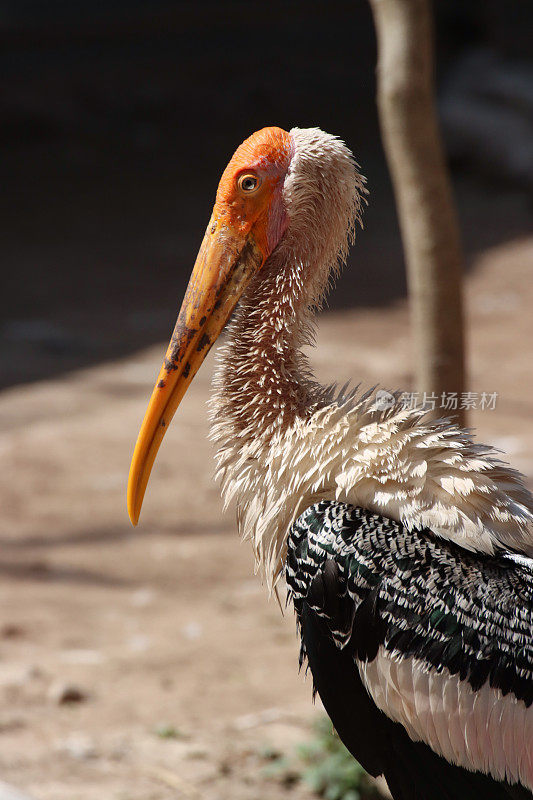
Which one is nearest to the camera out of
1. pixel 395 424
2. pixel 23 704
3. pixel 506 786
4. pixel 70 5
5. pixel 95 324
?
pixel 506 786

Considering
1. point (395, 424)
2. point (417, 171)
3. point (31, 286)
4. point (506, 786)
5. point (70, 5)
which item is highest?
point (70, 5)

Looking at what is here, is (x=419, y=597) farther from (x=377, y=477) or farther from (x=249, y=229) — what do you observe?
(x=249, y=229)

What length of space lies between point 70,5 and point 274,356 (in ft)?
52.8

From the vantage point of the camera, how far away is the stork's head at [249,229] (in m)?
2.50

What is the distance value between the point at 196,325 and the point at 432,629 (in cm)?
91

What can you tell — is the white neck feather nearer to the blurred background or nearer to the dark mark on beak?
the dark mark on beak

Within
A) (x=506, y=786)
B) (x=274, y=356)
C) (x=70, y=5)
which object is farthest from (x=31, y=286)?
(x=70, y=5)

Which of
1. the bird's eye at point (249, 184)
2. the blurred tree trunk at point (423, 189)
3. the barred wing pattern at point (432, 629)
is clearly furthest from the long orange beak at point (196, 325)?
the blurred tree trunk at point (423, 189)

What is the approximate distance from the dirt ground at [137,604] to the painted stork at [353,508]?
42.6 inches

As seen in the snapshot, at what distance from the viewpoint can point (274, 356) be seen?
8.38 ft

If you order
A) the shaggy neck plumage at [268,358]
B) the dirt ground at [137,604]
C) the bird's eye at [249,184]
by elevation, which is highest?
the bird's eye at [249,184]

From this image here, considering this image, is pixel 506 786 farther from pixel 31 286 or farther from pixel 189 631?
pixel 31 286

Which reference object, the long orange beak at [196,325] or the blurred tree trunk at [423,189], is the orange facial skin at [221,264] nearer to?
the long orange beak at [196,325]

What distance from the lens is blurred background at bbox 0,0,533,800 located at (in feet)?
11.9
